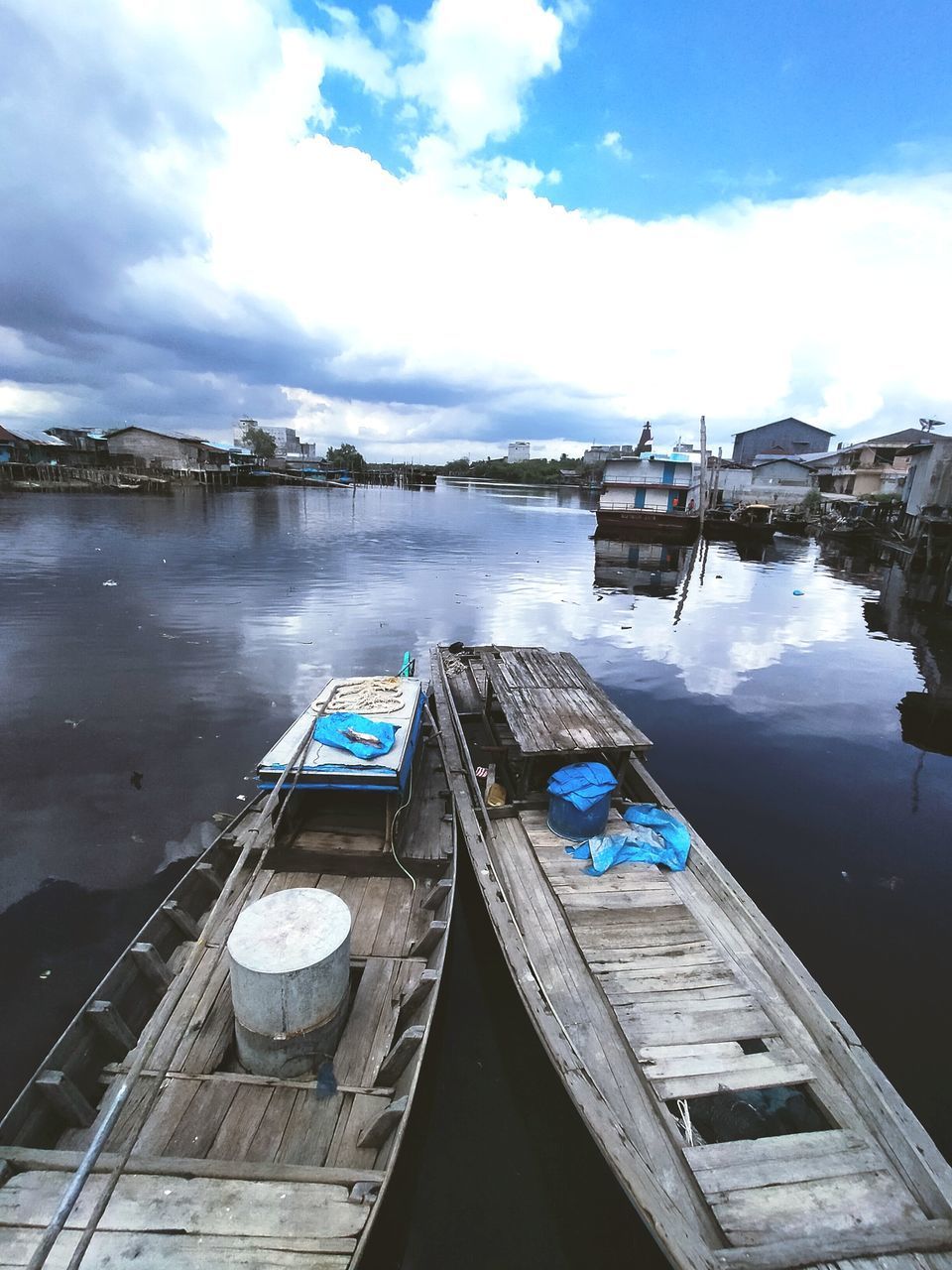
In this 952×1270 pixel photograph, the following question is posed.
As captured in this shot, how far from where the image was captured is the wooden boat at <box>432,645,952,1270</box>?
13.1ft

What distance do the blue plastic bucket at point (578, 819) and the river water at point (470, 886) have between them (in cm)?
203

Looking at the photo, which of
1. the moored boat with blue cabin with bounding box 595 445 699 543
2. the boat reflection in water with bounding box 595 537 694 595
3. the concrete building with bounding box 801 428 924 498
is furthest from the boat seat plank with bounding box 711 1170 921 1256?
the concrete building with bounding box 801 428 924 498

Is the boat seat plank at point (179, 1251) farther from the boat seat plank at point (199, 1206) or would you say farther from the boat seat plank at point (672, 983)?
the boat seat plank at point (672, 983)

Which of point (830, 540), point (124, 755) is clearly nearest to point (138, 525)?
point (124, 755)

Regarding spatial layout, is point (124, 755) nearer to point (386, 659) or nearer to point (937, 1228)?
point (386, 659)

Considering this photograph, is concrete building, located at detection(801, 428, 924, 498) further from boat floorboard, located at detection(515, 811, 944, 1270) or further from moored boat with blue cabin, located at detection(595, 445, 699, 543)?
boat floorboard, located at detection(515, 811, 944, 1270)

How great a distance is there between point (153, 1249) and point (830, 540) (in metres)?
72.5

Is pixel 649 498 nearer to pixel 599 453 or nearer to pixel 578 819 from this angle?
pixel 578 819

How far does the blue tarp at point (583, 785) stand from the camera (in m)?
7.99

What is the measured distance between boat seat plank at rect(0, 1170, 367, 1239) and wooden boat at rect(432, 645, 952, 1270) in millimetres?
1992

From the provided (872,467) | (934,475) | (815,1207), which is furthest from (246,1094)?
(872,467)

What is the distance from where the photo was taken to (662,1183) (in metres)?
4.18

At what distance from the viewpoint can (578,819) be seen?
8.18 meters

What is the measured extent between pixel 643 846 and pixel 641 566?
37.6 m
